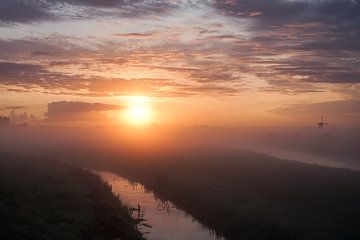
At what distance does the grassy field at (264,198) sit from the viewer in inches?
1565

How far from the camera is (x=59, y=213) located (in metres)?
40.9

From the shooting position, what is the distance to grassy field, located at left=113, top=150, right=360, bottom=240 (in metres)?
39.8

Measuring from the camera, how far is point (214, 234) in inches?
1690

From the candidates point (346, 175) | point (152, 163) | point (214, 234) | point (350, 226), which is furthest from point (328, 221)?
point (152, 163)

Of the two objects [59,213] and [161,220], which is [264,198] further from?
[59,213]

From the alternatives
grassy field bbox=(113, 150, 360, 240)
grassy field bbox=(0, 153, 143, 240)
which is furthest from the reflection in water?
grassy field bbox=(0, 153, 143, 240)

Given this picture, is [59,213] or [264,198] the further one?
[264,198]

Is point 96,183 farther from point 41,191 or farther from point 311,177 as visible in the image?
point 311,177

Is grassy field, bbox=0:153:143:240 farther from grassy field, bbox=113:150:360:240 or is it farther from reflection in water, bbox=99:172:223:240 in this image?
grassy field, bbox=113:150:360:240

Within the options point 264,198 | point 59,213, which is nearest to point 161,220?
point 59,213

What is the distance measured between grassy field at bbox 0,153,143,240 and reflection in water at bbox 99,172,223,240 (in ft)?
6.48

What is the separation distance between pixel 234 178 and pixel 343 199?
2389 centimetres

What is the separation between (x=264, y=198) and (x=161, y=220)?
12.9m

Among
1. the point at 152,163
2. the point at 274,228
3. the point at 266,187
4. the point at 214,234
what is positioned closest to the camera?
the point at 274,228
